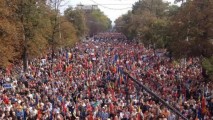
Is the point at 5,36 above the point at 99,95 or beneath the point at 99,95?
above

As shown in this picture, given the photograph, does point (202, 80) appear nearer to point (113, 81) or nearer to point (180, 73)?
point (180, 73)

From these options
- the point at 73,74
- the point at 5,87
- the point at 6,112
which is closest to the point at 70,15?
the point at 73,74

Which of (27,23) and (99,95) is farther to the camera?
(27,23)

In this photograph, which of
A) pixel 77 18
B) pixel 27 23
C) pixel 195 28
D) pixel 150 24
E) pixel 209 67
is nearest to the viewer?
pixel 209 67

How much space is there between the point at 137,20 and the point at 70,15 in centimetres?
1483

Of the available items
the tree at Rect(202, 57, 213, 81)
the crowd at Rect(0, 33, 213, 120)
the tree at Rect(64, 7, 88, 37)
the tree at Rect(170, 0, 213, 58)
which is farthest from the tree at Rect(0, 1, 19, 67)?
the tree at Rect(64, 7, 88, 37)

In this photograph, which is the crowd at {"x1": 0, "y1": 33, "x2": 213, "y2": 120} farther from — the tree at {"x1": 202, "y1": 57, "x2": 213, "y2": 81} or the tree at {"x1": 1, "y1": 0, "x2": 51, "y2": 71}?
the tree at {"x1": 1, "y1": 0, "x2": 51, "y2": 71}

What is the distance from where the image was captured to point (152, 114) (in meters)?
22.5

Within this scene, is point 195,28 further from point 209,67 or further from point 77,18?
point 77,18

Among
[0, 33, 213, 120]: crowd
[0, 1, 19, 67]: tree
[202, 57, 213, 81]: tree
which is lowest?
[0, 33, 213, 120]: crowd

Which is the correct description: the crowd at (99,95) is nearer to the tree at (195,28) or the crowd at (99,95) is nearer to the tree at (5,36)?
the tree at (5,36)

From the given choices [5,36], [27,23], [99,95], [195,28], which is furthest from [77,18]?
[99,95]

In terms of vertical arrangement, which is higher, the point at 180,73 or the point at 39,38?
the point at 39,38

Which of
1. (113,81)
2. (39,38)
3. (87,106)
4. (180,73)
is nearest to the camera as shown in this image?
(87,106)
